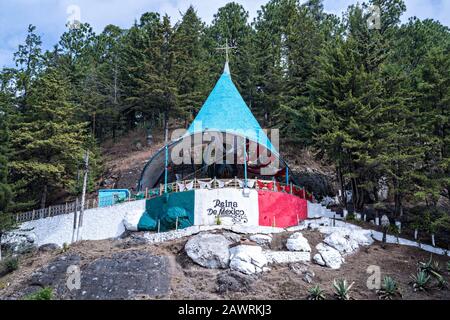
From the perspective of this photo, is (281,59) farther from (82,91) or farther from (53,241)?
(53,241)

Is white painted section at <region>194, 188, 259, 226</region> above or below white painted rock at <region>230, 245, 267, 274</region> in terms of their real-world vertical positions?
above

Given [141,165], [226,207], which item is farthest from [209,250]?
[141,165]

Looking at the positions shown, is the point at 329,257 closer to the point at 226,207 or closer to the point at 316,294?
the point at 316,294

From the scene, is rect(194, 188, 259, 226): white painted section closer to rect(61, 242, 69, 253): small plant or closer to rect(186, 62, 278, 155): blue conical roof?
rect(186, 62, 278, 155): blue conical roof

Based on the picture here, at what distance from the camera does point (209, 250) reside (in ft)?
60.8

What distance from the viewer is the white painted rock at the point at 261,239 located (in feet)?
63.3

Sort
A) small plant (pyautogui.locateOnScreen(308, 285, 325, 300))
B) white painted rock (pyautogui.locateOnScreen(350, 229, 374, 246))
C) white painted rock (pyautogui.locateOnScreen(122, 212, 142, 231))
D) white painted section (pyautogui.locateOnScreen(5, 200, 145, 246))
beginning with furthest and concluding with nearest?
white painted section (pyautogui.locateOnScreen(5, 200, 145, 246)) < white painted rock (pyautogui.locateOnScreen(122, 212, 142, 231)) < white painted rock (pyautogui.locateOnScreen(350, 229, 374, 246)) < small plant (pyautogui.locateOnScreen(308, 285, 325, 300))

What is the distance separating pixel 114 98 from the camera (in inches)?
1511

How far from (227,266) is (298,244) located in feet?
10.5

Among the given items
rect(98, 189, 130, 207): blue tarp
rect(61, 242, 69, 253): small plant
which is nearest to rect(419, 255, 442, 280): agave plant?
rect(98, 189, 130, 207): blue tarp

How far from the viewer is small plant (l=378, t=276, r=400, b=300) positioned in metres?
15.9

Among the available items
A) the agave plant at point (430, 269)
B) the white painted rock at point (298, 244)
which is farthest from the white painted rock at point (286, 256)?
the agave plant at point (430, 269)

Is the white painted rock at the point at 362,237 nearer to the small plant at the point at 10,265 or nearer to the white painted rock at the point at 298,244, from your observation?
the white painted rock at the point at 298,244

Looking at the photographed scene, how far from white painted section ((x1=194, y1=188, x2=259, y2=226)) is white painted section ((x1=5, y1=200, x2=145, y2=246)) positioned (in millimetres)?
3621
